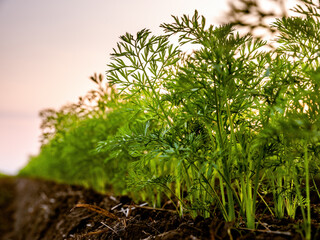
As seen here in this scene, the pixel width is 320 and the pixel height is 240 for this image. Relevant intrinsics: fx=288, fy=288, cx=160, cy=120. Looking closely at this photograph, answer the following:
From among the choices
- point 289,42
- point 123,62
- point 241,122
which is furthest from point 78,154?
point 289,42

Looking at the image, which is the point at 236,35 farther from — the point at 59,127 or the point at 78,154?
the point at 78,154

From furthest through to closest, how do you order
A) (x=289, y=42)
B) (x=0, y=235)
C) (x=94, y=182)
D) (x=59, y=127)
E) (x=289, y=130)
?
(x=0, y=235) → (x=94, y=182) → (x=59, y=127) → (x=289, y=42) → (x=289, y=130)

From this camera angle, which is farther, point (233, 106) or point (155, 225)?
point (155, 225)

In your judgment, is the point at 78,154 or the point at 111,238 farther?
the point at 78,154

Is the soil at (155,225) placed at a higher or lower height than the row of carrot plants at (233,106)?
lower

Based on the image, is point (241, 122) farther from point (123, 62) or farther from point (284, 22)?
point (123, 62)

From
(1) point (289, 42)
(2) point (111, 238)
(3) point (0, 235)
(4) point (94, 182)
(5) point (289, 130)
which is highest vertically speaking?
(1) point (289, 42)

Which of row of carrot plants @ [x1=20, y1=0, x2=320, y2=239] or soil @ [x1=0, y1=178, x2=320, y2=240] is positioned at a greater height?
row of carrot plants @ [x1=20, y1=0, x2=320, y2=239]

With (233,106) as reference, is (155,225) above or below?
below

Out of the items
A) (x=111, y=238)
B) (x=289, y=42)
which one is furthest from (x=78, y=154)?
(x=289, y=42)

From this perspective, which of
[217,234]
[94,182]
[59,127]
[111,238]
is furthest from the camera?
[94,182]

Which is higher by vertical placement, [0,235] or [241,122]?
[241,122]

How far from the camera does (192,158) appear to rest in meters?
1.20

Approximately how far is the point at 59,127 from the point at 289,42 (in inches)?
68.4
